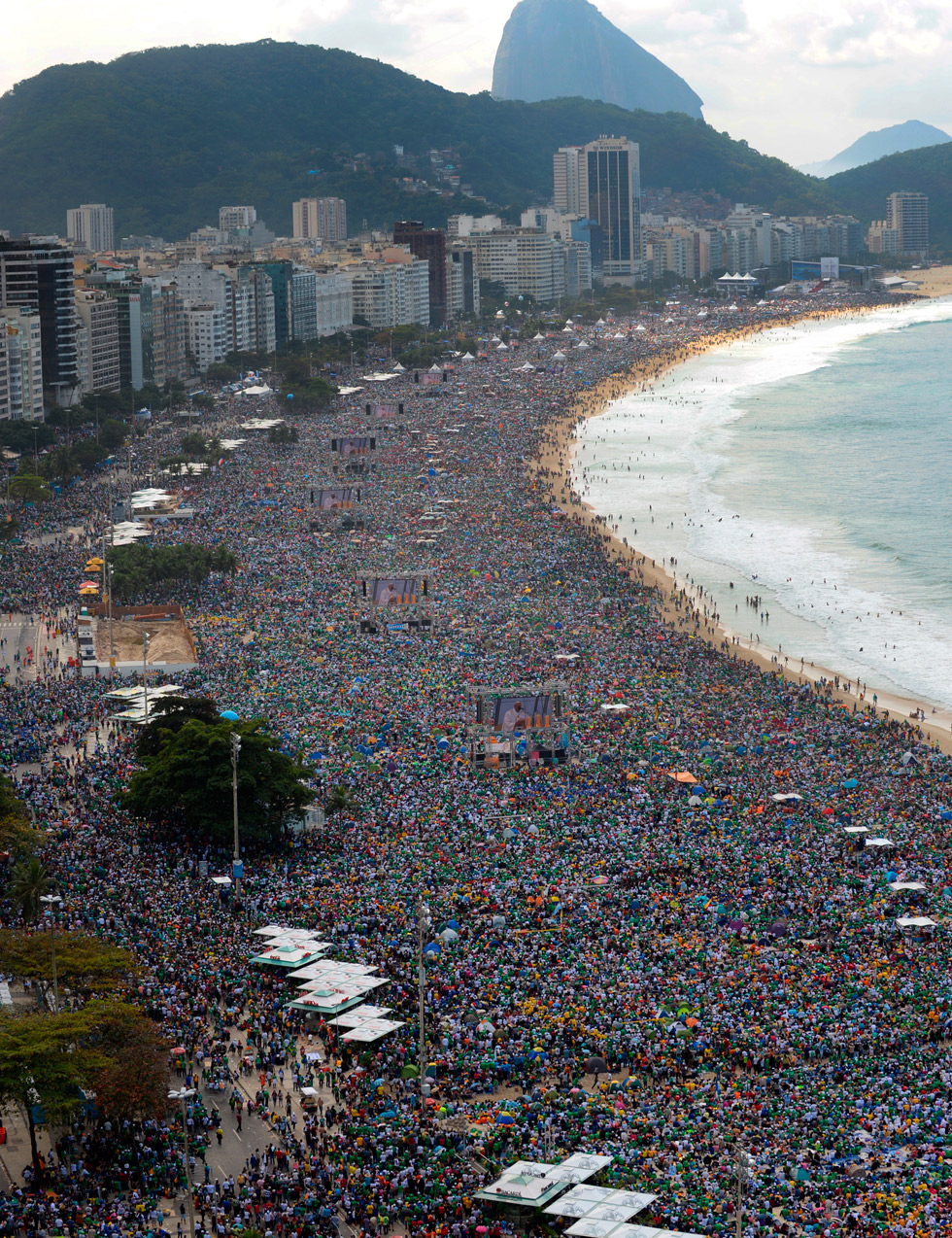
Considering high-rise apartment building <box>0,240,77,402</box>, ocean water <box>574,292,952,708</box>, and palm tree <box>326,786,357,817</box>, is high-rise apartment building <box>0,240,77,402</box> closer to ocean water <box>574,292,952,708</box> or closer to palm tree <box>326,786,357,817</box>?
ocean water <box>574,292,952,708</box>

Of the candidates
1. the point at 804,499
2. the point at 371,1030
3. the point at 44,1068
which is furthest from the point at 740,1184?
the point at 804,499

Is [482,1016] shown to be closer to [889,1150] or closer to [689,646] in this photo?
[889,1150]

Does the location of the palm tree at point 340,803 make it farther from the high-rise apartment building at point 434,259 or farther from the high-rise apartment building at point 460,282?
the high-rise apartment building at point 460,282

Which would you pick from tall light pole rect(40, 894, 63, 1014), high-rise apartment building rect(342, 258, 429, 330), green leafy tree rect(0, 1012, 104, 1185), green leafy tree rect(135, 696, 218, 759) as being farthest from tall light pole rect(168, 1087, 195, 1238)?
high-rise apartment building rect(342, 258, 429, 330)

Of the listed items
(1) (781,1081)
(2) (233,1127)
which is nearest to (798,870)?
(1) (781,1081)

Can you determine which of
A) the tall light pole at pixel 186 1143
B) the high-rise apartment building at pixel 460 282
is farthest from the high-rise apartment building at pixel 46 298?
the tall light pole at pixel 186 1143

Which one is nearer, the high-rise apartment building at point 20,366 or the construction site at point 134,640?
the construction site at point 134,640

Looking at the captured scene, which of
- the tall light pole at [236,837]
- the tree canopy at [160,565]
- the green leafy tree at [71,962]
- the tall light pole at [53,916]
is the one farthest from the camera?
the tree canopy at [160,565]
